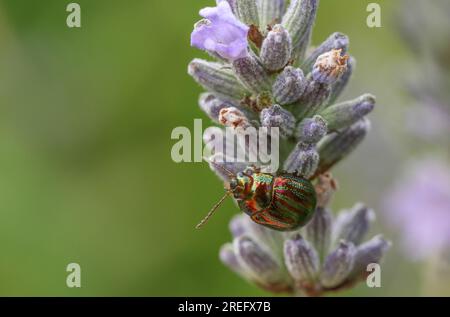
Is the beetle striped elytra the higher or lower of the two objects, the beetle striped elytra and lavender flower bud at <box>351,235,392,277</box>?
the higher

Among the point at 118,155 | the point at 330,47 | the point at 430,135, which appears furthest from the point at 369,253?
the point at 118,155

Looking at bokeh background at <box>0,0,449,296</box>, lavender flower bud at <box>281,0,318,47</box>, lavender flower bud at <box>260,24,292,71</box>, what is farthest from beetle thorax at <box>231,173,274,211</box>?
bokeh background at <box>0,0,449,296</box>

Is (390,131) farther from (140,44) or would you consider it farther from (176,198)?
(140,44)

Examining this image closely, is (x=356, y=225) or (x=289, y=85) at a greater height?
(x=289, y=85)

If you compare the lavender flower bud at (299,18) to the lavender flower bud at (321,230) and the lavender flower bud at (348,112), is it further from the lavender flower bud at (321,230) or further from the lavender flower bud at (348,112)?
the lavender flower bud at (321,230)

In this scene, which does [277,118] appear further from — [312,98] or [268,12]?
[268,12]

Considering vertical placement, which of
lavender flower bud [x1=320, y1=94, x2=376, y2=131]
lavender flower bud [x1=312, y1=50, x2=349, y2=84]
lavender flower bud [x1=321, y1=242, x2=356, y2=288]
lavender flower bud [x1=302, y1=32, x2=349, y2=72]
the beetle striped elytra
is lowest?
lavender flower bud [x1=321, y1=242, x2=356, y2=288]

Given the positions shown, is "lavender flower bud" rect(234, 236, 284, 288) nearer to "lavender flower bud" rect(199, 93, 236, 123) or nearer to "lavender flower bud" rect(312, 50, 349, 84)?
"lavender flower bud" rect(199, 93, 236, 123)
